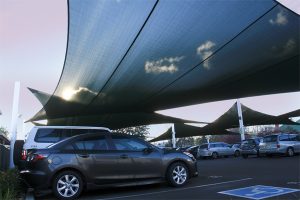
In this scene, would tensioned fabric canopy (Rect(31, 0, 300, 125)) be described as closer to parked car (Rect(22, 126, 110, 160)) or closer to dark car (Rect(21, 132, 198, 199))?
parked car (Rect(22, 126, 110, 160))

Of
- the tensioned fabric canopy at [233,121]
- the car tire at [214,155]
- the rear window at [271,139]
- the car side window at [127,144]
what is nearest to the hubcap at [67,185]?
the car side window at [127,144]

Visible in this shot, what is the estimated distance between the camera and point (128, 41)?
54.1 feet

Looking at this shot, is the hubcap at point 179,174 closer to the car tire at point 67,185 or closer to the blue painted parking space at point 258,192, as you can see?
the blue painted parking space at point 258,192

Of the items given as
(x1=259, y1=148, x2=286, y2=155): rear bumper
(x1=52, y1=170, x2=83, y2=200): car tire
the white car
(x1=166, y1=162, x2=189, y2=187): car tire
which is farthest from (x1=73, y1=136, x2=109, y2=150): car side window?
(x1=259, y1=148, x2=286, y2=155): rear bumper

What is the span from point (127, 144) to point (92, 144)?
3.10ft

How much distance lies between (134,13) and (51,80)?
1070 centimetres

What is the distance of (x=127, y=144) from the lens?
34.7 ft

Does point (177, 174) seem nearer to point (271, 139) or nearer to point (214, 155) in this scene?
point (271, 139)

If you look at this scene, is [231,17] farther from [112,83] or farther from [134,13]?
[112,83]

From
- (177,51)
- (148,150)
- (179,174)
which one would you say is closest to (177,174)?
(179,174)

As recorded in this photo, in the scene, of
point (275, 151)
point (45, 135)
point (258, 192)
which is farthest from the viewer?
point (275, 151)

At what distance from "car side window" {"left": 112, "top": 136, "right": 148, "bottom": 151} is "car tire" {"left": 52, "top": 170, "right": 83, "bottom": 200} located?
4.56 feet

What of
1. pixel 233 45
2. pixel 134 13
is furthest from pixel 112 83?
pixel 134 13

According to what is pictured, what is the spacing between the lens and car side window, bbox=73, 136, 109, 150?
1001cm
